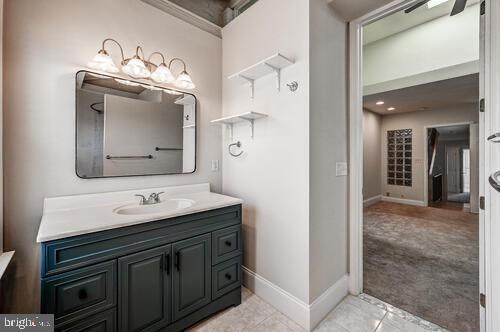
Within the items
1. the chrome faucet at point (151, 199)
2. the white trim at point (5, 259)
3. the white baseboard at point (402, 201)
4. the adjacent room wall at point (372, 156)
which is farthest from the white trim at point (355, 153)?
the white baseboard at point (402, 201)

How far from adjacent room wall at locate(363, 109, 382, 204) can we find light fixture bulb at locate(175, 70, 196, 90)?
4.87m

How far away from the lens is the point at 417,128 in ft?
18.4

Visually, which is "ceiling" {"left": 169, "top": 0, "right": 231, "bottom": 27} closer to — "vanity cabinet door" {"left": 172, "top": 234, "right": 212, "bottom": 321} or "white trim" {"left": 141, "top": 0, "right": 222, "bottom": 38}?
"white trim" {"left": 141, "top": 0, "right": 222, "bottom": 38}

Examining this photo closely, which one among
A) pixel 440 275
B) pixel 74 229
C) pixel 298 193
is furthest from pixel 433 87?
pixel 74 229

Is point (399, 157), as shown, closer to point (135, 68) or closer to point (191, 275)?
point (191, 275)

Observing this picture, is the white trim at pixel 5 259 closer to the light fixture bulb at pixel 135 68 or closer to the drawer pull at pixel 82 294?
the drawer pull at pixel 82 294

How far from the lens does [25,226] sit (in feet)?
4.62

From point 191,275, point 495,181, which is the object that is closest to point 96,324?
point 191,275

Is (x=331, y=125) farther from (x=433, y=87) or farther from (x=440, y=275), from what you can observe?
(x=433, y=87)

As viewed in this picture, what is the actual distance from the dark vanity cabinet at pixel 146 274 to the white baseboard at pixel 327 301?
0.61 meters

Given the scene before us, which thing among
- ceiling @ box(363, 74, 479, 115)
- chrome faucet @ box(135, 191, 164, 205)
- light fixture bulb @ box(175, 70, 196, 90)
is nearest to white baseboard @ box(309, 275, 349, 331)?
chrome faucet @ box(135, 191, 164, 205)

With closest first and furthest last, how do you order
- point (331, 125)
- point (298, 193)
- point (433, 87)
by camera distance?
point (298, 193), point (331, 125), point (433, 87)

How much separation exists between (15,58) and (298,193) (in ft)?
6.88

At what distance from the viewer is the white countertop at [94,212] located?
3.62ft
